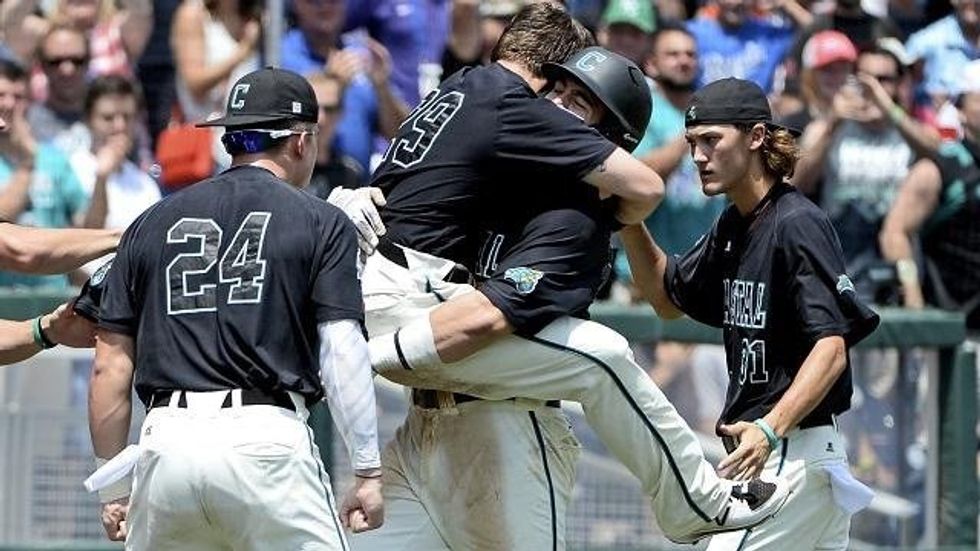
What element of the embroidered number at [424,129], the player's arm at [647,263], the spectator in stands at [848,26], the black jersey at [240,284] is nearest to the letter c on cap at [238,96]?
the black jersey at [240,284]

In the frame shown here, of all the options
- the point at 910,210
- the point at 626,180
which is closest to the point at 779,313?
the point at 626,180

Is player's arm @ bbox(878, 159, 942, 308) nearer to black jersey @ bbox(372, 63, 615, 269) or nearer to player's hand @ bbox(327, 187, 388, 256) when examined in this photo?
black jersey @ bbox(372, 63, 615, 269)

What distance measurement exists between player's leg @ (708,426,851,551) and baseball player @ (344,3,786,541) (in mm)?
170

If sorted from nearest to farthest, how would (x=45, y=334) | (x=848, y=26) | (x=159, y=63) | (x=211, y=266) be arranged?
1. (x=211, y=266)
2. (x=45, y=334)
3. (x=159, y=63)
4. (x=848, y=26)

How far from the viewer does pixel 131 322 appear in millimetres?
5711

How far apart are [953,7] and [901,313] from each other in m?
2.69

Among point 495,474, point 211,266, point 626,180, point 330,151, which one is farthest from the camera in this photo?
point 330,151

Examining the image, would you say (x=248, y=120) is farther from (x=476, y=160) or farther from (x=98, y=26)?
(x=98, y=26)

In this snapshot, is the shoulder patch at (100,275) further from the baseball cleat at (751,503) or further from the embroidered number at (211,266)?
the baseball cleat at (751,503)

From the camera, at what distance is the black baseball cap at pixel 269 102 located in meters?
5.70

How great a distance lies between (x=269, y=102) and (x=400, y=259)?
64cm

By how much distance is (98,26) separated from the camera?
34.4 feet

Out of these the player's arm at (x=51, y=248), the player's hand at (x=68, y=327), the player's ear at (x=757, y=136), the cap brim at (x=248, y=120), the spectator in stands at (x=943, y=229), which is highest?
the cap brim at (x=248, y=120)

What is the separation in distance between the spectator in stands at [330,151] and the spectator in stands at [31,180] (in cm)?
121
